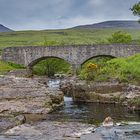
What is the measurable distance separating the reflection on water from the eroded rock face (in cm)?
131

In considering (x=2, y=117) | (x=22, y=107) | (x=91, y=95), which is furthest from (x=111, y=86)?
(x=2, y=117)

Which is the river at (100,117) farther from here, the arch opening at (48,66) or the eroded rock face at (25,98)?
the arch opening at (48,66)

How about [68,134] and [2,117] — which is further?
[2,117]

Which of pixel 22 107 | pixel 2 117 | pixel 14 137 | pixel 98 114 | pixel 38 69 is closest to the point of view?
pixel 14 137

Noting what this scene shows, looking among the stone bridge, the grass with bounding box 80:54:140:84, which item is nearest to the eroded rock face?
the grass with bounding box 80:54:140:84

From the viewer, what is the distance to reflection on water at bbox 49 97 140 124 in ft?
140

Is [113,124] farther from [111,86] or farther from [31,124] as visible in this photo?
[111,86]

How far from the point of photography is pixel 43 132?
32.6 m

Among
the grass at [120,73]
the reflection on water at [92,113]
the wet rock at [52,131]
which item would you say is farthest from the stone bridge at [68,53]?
the wet rock at [52,131]

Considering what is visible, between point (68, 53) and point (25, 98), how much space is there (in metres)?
59.7

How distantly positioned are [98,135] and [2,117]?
10.4 metres

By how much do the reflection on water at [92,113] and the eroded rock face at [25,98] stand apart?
1.31m

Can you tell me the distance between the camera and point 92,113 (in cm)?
4678

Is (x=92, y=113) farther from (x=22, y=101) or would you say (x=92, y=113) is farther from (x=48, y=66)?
(x=48, y=66)
